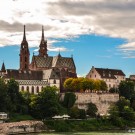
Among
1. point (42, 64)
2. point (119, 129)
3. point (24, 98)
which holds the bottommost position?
point (119, 129)

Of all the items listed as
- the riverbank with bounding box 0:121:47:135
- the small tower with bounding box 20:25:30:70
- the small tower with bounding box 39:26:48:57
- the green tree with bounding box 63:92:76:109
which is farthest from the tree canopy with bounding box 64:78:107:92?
the riverbank with bounding box 0:121:47:135

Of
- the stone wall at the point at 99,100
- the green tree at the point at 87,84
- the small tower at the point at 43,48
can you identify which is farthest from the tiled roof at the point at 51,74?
the small tower at the point at 43,48

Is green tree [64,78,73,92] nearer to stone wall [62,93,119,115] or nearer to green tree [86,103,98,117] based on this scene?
stone wall [62,93,119,115]

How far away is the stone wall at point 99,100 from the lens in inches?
4429

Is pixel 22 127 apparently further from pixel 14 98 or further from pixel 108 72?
pixel 108 72

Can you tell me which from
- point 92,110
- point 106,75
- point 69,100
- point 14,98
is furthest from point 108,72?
point 14,98

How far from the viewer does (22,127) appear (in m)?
88.9

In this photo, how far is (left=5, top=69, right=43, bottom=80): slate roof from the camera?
11888cm

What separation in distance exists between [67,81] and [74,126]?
81.2 ft

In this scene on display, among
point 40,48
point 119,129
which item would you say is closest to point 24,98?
point 119,129

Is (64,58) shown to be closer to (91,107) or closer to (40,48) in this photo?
(40,48)

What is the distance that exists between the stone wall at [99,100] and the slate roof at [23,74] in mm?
14700

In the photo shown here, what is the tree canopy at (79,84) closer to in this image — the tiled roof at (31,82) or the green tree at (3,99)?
the tiled roof at (31,82)

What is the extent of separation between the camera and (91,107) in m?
110
